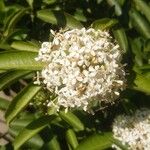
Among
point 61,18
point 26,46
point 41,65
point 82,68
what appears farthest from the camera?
point 61,18

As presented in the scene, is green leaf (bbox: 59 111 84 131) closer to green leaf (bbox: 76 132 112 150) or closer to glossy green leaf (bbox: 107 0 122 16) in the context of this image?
green leaf (bbox: 76 132 112 150)

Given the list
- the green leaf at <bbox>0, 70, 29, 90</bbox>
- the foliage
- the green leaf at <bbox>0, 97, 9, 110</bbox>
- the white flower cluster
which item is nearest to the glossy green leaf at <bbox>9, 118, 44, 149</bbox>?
the foliage

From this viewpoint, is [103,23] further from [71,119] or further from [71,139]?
[71,139]

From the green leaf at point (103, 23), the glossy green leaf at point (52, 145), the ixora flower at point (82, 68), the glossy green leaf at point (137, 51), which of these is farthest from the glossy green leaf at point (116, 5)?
the glossy green leaf at point (52, 145)

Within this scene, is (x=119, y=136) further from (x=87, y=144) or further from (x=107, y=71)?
(x=107, y=71)

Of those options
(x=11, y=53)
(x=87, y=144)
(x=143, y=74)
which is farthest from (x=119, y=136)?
(x=11, y=53)

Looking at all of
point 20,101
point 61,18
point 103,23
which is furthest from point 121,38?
point 20,101
